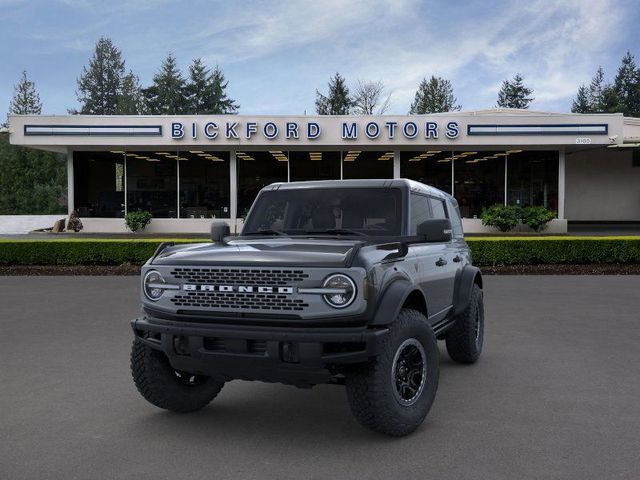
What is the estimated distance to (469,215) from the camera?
28.7 metres

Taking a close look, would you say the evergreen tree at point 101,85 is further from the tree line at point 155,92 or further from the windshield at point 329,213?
the windshield at point 329,213

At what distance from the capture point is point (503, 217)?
27188 mm

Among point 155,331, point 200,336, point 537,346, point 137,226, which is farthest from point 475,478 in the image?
point 137,226

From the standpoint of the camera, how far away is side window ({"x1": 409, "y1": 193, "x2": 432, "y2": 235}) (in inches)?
214

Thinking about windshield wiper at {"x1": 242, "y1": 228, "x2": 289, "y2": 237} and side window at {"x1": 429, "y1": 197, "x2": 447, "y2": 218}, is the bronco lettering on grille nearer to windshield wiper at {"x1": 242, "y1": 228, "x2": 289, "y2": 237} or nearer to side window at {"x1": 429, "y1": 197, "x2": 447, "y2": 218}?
windshield wiper at {"x1": 242, "y1": 228, "x2": 289, "y2": 237}

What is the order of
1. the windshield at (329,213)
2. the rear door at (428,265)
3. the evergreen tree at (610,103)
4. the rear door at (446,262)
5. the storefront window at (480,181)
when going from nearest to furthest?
the rear door at (428,265), the windshield at (329,213), the rear door at (446,262), the storefront window at (480,181), the evergreen tree at (610,103)

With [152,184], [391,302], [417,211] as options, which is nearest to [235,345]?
[391,302]

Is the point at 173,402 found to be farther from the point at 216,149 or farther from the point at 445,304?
the point at 216,149

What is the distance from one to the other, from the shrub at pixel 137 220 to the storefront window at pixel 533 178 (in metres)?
16.3

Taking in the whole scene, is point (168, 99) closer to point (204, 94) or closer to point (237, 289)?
point (204, 94)

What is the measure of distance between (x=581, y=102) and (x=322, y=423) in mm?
91449

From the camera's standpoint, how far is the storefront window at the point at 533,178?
28.4 m

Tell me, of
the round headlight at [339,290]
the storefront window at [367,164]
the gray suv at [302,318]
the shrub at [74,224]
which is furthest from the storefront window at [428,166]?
the round headlight at [339,290]

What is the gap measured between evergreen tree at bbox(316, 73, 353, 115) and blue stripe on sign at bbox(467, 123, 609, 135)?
4761 centimetres
